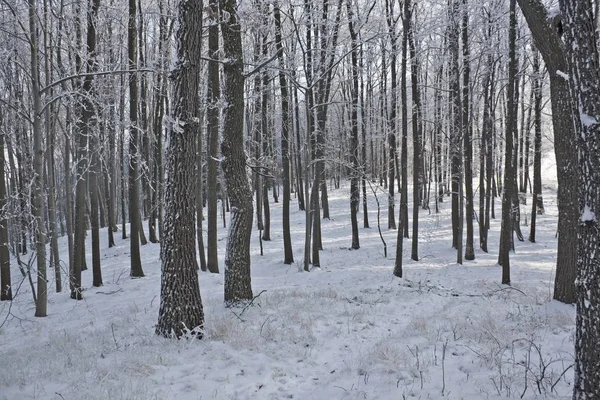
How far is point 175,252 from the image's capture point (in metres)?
5.61

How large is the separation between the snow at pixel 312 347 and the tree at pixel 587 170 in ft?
3.20

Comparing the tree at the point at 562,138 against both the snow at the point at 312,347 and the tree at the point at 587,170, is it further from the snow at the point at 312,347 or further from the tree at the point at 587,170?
the tree at the point at 587,170

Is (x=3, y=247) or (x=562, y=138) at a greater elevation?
(x=562, y=138)

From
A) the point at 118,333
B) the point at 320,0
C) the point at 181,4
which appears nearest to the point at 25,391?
the point at 118,333

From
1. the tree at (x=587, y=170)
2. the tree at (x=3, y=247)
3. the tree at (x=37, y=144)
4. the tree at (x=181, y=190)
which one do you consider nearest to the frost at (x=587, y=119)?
the tree at (x=587, y=170)

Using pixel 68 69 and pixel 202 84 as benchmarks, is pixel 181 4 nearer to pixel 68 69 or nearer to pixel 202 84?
pixel 68 69

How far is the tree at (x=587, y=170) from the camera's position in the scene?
305cm

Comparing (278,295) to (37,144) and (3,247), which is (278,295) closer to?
(37,144)

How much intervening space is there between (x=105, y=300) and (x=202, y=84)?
9.65 m

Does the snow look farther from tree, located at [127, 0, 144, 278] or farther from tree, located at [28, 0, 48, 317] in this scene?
tree, located at [127, 0, 144, 278]

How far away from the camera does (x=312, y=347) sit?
566 centimetres

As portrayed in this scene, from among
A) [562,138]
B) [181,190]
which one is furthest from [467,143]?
[181,190]

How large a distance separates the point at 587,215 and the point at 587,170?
0.37m

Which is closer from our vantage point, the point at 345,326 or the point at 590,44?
the point at 590,44
